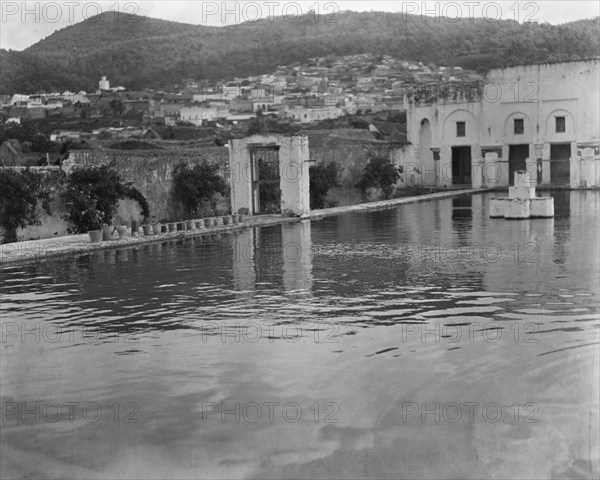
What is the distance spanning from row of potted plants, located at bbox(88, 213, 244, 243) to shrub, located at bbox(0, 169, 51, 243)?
1.81m

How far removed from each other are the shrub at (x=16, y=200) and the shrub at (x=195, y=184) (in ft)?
18.7

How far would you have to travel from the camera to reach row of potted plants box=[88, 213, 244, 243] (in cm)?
1786

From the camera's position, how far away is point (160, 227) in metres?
19.3

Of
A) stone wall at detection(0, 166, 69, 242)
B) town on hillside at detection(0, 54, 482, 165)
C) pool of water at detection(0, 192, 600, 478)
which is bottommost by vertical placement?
pool of water at detection(0, 192, 600, 478)

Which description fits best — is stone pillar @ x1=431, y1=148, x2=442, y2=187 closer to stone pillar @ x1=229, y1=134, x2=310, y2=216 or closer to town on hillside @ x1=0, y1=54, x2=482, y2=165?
town on hillside @ x1=0, y1=54, x2=482, y2=165

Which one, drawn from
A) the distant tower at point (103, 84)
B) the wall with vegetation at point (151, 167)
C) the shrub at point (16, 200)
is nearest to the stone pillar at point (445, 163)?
the wall with vegetation at point (151, 167)

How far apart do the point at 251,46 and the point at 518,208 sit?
8990cm

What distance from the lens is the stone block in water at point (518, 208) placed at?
72.0ft

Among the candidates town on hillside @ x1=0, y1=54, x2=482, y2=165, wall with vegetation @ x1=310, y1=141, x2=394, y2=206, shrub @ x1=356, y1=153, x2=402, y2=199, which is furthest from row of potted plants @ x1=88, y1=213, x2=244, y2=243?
shrub @ x1=356, y1=153, x2=402, y2=199

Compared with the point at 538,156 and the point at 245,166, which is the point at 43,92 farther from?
the point at 245,166

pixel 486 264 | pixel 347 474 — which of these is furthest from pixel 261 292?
pixel 347 474

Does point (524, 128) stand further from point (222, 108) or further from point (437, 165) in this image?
point (222, 108)

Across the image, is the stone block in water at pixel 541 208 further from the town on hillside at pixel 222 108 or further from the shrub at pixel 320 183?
the town on hillside at pixel 222 108

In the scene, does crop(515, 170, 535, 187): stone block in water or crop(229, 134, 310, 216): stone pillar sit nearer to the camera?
crop(515, 170, 535, 187): stone block in water
